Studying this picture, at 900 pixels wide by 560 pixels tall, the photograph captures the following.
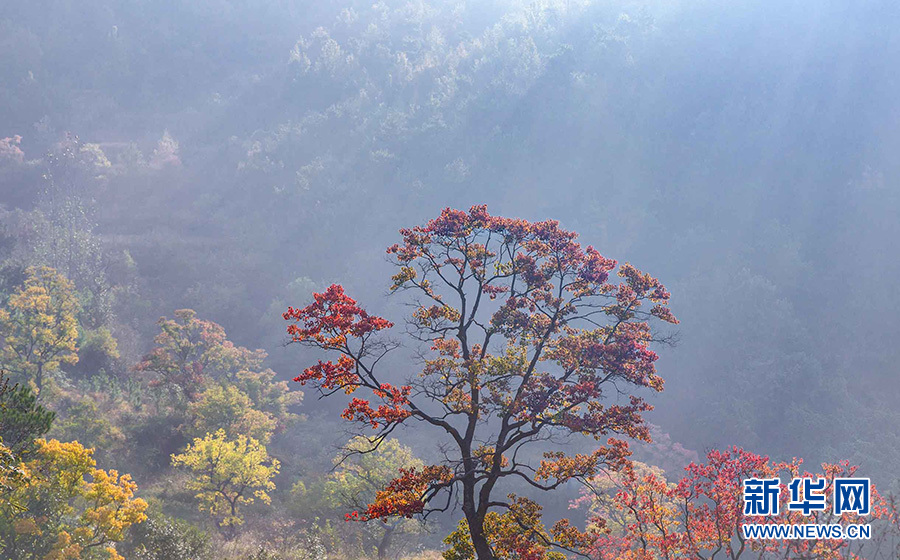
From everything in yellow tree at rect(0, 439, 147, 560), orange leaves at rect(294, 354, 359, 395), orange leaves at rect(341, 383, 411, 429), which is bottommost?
yellow tree at rect(0, 439, 147, 560)

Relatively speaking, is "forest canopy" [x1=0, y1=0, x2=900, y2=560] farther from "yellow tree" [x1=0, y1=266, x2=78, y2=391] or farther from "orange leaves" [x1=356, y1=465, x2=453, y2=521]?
"orange leaves" [x1=356, y1=465, x2=453, y2=521]

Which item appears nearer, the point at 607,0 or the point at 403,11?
the point at 607,0

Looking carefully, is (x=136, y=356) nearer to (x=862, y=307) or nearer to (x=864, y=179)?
(x=862, y=307)

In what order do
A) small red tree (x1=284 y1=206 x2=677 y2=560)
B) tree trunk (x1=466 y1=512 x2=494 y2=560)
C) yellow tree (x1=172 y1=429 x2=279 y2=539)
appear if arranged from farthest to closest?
yellow tree (x1=172 y1=429 x2=279 y2=539) → tree trunk (x1=466 y1=512 x2=494 y2=560) → small red tree (x1=284 y1=206 x2=677 y2=560)

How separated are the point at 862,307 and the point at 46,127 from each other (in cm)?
8161

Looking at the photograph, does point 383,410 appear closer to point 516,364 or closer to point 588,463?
point 516,364

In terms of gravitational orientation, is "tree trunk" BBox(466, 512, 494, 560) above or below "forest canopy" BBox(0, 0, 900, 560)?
below

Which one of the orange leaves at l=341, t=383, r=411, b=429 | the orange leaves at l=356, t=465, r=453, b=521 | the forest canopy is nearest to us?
the orange leaves at l=341, t=383, r=411, b=429

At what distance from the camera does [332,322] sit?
900 cm

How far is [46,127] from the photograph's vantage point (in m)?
66.9

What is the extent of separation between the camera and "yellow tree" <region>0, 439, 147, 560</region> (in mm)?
13828

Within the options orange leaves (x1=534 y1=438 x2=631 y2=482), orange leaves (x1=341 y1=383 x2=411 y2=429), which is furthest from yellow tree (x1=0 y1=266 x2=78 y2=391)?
orange leaves (x1=534 y1=438 x2=631 y2=482)

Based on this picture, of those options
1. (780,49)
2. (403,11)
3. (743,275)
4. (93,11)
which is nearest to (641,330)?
(743,275)

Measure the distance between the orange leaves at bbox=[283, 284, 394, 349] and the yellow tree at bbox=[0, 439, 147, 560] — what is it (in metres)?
8.19
